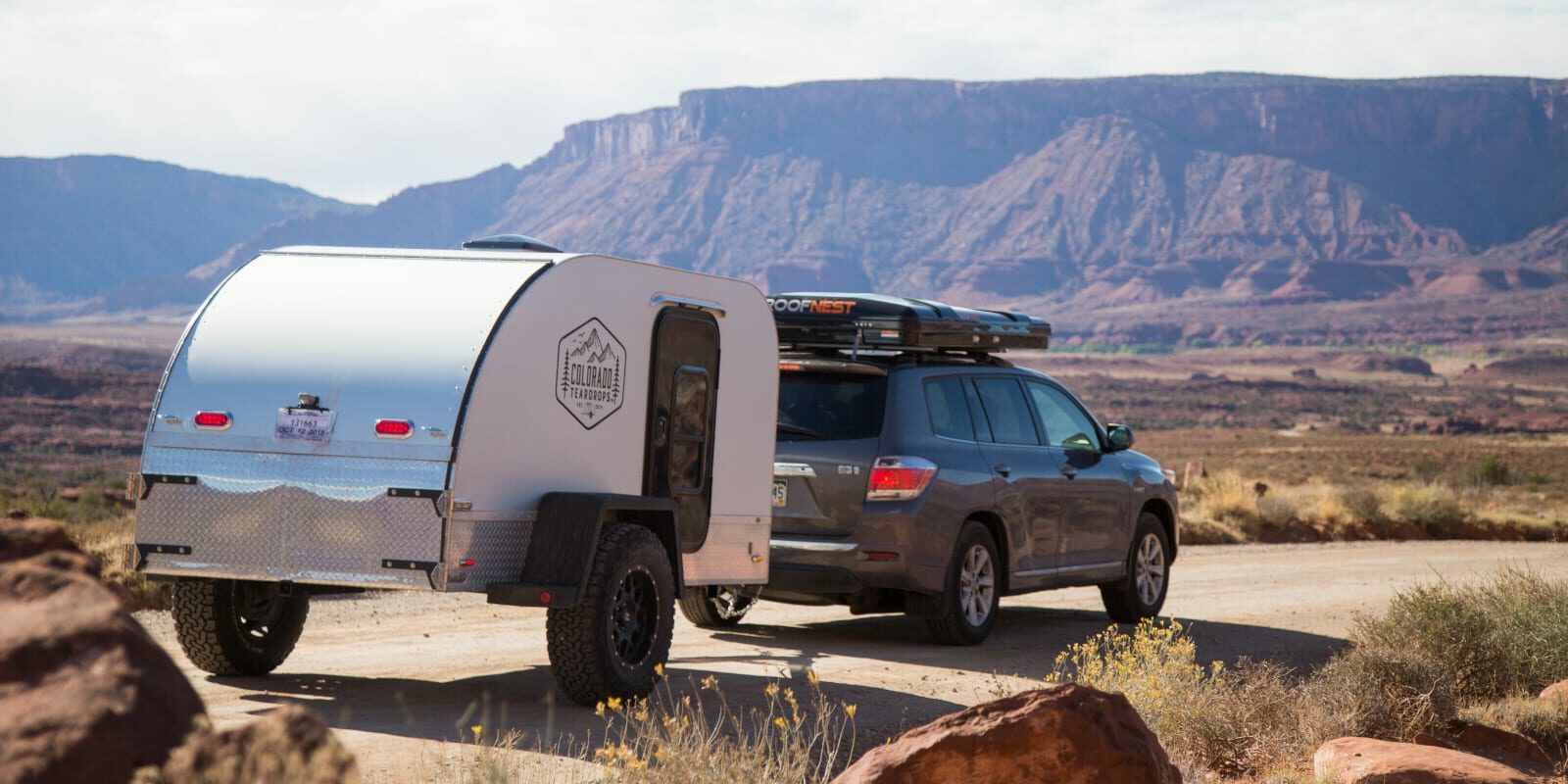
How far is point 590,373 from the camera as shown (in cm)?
860

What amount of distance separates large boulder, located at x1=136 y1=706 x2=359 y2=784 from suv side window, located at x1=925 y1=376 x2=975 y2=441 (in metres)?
7.46

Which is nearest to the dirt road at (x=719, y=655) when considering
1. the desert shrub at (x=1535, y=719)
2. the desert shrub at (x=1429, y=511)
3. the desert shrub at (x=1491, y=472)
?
the desert shrub at (x=1535, y=719)

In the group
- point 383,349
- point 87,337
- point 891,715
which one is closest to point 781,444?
point 891,715

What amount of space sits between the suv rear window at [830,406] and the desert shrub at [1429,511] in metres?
16.5

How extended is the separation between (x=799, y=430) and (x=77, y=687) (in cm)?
740

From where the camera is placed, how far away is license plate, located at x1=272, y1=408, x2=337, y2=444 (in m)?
7.98

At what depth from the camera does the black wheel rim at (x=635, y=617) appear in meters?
8.52

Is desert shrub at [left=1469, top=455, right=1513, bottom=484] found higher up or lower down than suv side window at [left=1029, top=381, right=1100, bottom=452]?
lower down

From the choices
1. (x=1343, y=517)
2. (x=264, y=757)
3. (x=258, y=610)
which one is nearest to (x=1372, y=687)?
(x=258, y=610)

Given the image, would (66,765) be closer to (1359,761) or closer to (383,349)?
(383,349)

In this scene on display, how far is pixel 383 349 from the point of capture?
8.09 m

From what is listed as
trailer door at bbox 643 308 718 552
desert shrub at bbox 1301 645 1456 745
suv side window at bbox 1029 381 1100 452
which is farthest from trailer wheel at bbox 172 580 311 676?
suv side window at bbox 1029 381 1100 452

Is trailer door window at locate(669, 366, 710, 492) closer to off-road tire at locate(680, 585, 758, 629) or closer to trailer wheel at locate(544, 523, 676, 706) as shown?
trailer wheel at locate(544, 523, 676, 706)

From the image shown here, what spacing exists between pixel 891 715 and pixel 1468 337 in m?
176
